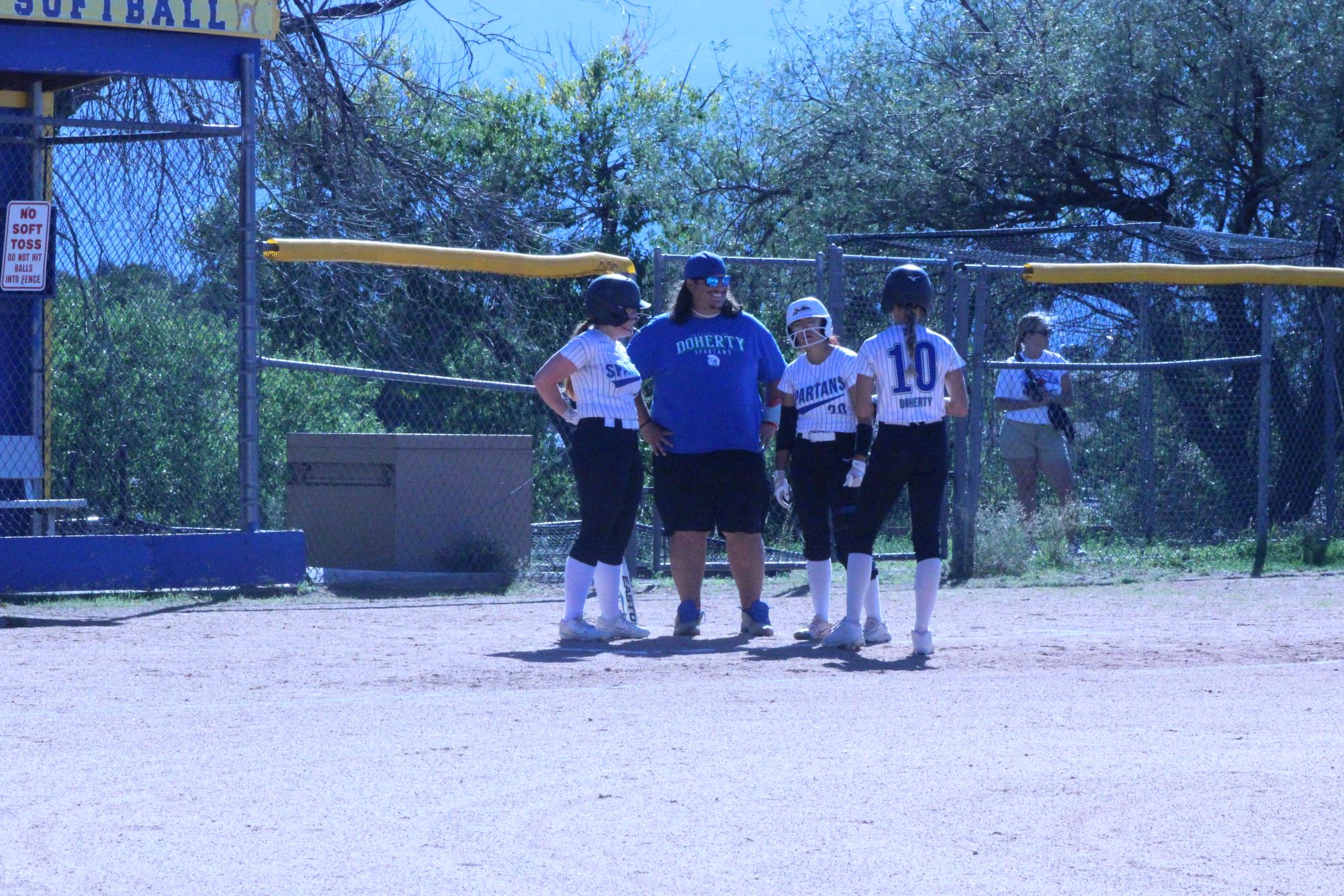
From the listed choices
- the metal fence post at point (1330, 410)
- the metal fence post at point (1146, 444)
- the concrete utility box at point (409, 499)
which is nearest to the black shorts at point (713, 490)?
the concrete utility box at point (409, 499)

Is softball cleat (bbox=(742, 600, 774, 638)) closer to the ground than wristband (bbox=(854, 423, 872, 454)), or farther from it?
closer to the ground

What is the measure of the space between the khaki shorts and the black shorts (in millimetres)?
4650

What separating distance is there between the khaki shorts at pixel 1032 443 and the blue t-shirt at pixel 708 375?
4.58 meters

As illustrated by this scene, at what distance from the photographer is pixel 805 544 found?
27.6ft

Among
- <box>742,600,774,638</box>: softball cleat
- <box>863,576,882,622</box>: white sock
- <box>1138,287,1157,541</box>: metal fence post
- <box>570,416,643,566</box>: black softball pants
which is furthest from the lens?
<box>1138,287,1157,541</box>: metal fence post

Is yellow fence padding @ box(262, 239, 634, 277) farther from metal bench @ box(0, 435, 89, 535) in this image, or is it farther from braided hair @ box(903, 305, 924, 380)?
braided hair @ box(903, 305, 924, 380)

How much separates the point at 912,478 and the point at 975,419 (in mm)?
3606

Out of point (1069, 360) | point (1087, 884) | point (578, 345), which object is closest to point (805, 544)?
point (578, 345)

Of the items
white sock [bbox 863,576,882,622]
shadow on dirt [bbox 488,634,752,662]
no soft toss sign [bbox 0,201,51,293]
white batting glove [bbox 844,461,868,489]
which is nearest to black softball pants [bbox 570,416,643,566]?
shadow on dirt [bbox 488,634,752,662]

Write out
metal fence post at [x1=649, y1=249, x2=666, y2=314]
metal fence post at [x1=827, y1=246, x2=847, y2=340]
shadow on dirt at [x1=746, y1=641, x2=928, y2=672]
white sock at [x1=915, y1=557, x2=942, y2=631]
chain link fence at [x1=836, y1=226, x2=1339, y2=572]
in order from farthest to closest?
chain link fence at [x1=836, y1=226, x2=1339, y2=572] → metal fence post at [x1=827, y1=246, x2=847, y2=340] → metal fence post at [x1=649, y1=249, x2=666, y2=314] → white sock at [x1=915, y1=557, x2=942, y2=631] → shadow on dirt at [x1=746, y1=641, x2=928, y2=672]

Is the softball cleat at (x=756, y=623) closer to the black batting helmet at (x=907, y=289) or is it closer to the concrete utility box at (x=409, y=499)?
the black batting helmet at (x=907, y=289)

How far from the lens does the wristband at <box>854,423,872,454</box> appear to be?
7824 millimetres

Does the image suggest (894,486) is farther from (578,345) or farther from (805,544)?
(578,345)

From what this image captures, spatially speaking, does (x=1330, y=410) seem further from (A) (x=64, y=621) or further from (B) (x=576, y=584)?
(A) (x=64, y=621)
